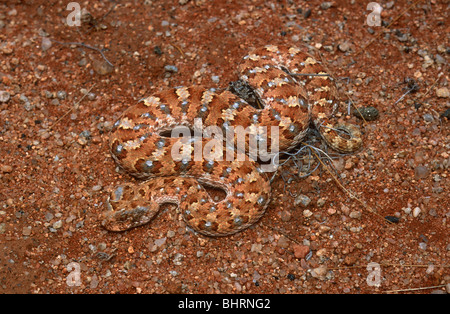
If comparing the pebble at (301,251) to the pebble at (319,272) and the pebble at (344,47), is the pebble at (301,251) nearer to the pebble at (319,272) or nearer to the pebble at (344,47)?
the pebble at (319,272)

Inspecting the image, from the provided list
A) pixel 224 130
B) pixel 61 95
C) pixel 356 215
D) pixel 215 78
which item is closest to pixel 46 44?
pixel 61 95

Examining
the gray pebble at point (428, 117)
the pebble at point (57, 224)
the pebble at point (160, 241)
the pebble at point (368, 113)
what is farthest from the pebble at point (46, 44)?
the gray pebble at point (428, 117)

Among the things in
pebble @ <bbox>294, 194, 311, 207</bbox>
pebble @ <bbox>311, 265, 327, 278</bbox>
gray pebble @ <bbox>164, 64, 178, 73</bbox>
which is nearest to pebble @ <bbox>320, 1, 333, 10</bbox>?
gray pebble @ <bbox>164, 64, 178, 73</bbox>

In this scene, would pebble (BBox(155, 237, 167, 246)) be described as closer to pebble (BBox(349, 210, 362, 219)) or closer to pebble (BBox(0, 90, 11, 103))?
pebble (BBox(349, 210, 362, 219))

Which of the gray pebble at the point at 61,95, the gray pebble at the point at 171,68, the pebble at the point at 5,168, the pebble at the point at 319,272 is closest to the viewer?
the pebble at the point at 319,272

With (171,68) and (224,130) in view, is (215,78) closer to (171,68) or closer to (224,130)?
(171,68)

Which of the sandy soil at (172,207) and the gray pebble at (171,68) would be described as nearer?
the sandy soil at (172,207)
